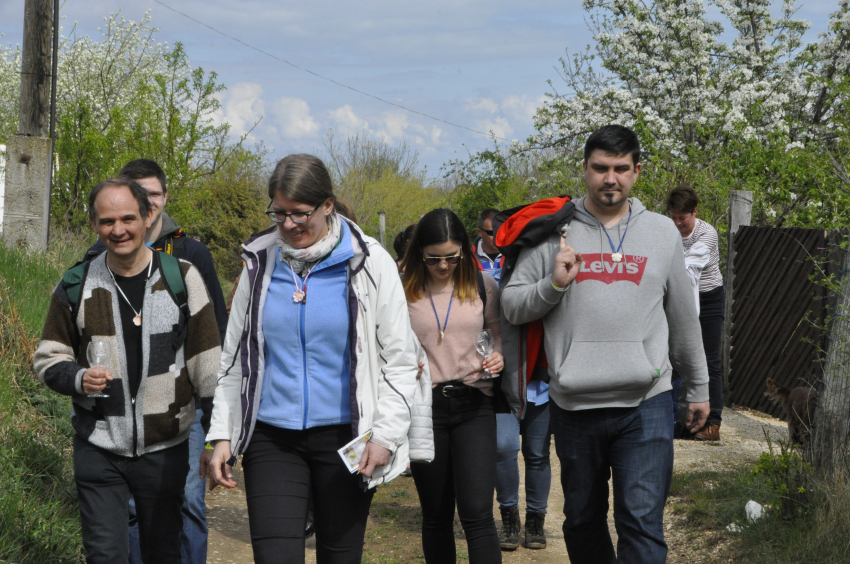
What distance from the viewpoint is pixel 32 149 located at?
8883 millimetres

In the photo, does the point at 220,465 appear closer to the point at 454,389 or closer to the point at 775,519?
the point at 454,389

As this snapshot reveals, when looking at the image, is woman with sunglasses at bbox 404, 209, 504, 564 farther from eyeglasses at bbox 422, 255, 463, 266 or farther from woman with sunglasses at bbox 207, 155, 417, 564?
woman with sunglasses at bbox 207, 155, 417, 564

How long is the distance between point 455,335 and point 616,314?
0.86m

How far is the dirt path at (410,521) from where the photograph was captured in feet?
17.5

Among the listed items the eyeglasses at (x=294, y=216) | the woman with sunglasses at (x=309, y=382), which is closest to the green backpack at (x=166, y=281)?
the woman with sunglasses at (x=309, y=382)

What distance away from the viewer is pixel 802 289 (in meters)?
9.05

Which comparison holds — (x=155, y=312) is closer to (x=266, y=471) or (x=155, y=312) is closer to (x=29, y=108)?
(x=266, y=471)

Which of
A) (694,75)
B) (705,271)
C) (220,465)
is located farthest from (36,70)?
(694,75)

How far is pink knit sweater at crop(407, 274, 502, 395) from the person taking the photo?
4031mm

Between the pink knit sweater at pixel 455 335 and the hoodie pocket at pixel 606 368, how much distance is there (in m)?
0.57

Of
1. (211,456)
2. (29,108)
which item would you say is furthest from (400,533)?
(29,108)

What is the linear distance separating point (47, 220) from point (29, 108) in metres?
1.29

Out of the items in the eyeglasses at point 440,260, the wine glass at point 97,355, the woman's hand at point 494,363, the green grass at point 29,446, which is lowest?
the green grass at point 29,446

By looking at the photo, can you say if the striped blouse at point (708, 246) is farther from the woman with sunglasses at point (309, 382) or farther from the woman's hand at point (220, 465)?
the woman's hand at point (220, 465)
